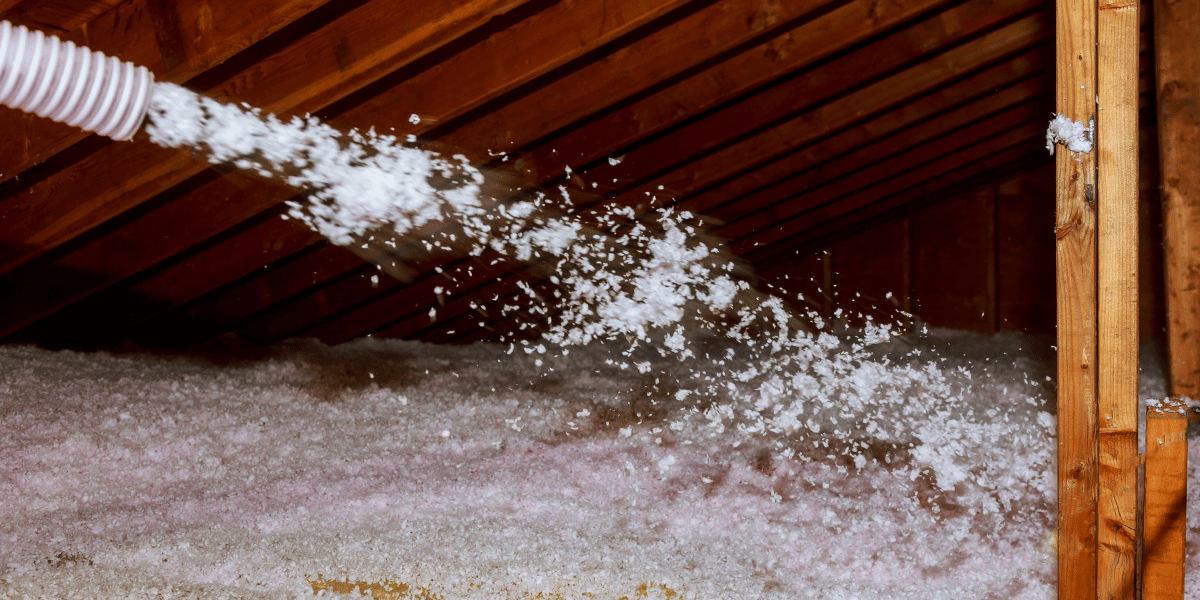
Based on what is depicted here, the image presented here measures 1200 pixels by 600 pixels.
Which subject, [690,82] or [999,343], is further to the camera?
[999,343]

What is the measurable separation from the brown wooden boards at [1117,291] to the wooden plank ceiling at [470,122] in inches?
39.3

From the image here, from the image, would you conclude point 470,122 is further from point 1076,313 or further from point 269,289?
point 1076,313

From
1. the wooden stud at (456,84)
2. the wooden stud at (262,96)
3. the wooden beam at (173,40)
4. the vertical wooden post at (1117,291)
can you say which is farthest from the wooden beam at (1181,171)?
the wooden beam at (173,40)

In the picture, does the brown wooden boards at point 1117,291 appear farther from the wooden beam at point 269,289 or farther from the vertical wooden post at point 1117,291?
the wooden beam at point 269,289

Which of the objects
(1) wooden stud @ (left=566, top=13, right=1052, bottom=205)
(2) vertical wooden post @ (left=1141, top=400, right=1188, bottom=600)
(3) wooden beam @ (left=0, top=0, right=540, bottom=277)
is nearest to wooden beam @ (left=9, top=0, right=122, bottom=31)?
(3) wooden beam @ (left=0, top=0, right=540, bottom=277)

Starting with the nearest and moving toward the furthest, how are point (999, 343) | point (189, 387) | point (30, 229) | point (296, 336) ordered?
point (30, 229), point (189, 387), point (296, 336), point (999, 343)

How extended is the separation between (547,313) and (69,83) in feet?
10.6

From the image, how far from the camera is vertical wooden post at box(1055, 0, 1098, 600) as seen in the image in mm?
1180

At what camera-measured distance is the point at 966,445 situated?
2.16 m

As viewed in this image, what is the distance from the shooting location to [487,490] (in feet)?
6.02

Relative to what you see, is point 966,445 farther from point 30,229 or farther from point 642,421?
point 30,229

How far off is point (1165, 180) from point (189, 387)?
10.6 ft

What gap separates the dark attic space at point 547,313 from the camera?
4.14 ft

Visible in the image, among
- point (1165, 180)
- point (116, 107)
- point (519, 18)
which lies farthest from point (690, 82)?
point (116, 107)
